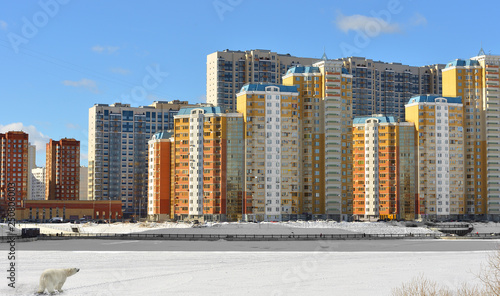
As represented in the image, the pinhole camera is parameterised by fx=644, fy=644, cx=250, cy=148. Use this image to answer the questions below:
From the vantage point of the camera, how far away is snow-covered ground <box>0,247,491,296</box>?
2157 inches

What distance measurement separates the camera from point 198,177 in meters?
198

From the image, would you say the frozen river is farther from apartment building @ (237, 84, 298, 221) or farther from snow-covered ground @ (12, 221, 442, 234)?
apartment building @ (237, 84, 298, 221)

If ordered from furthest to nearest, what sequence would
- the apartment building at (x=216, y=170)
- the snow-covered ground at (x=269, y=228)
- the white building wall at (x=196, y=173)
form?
the white building wall at (x=196, y=173), the apartment building at (x=216, y=170), the snow-covered ground at (x=269, y=228)

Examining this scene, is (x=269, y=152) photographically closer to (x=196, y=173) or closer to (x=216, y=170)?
(x=216, y=170)

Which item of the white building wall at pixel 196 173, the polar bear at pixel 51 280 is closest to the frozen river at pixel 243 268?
the polar bear at pixel 51 280

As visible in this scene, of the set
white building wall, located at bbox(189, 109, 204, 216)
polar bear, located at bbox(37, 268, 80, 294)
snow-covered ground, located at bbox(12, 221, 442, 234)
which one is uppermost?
→ white building wall, located at bbox(189, 109, 204, 216)

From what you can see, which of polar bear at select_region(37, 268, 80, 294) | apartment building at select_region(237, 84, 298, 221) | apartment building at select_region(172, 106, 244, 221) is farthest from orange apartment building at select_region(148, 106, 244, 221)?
polar bear at select_region(37, 268, 80, 294)

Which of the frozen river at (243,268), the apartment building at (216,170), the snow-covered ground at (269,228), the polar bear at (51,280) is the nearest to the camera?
the polar bear at (51,280)

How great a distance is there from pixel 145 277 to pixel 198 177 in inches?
5315

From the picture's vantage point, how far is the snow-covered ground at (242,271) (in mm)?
54781

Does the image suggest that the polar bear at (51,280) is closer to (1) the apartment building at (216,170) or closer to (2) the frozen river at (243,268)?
(2) the frozen river at (243,268)

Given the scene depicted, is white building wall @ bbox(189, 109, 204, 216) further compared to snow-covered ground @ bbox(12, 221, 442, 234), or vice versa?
white building wall @ bbox(189, 109, 204, 216)

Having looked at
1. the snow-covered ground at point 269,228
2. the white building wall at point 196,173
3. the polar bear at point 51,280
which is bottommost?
the snow-covered ground at point 269,228

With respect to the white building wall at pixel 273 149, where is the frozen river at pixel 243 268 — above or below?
below
